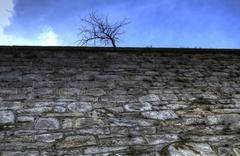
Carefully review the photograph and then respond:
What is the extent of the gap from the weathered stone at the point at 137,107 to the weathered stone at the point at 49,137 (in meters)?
0.95

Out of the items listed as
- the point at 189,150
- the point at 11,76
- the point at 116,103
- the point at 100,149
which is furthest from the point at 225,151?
the point at 11,76

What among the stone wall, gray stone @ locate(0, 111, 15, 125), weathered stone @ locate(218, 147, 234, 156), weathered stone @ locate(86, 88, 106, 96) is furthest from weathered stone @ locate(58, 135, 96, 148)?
weathered stone @ locate(218, 147, 234, 156)

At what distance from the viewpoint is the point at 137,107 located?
A: 171 inches

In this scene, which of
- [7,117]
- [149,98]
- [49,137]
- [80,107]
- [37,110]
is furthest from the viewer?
[149,98]

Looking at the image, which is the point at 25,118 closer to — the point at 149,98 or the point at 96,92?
the point at 96,92

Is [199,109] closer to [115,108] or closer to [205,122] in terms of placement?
[205,122]

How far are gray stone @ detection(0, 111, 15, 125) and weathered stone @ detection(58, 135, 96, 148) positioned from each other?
0.67 meters

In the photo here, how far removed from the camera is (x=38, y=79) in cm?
478

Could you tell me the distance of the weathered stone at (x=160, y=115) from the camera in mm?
4172

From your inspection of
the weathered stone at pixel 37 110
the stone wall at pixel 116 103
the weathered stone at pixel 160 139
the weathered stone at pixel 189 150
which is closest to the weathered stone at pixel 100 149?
the stone wall at pixel 116 103

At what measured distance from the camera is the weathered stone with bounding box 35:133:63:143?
3565mm

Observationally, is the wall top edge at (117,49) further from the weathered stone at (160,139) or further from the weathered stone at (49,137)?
the weathered stone at (160,139)

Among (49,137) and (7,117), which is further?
(7,117)

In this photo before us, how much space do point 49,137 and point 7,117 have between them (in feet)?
1.96
